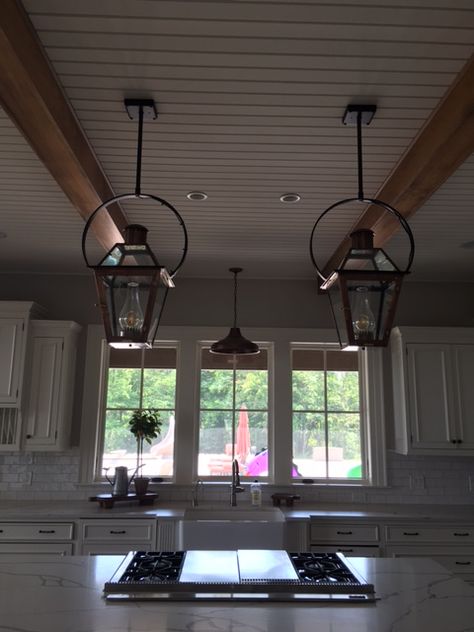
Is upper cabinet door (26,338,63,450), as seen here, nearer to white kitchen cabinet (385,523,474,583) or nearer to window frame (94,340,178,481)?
window frame (94,340,178,481)

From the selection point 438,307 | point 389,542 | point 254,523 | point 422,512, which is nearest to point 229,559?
point 254,523

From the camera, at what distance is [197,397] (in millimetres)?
4328

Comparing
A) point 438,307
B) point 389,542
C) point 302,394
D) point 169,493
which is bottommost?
point 389,542

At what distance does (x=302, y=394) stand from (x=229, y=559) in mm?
2271

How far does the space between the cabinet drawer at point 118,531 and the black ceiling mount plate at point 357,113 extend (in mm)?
2898

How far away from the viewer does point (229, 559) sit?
2248mm

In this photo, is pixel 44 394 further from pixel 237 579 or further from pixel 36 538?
pixel 237 579

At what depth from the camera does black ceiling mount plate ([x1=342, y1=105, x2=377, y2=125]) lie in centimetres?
203

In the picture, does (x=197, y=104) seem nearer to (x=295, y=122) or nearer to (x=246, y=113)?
(x=246, y=113)

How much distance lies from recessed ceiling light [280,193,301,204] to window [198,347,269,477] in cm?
182

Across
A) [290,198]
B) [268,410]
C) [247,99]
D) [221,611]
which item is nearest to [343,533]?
[268,410]

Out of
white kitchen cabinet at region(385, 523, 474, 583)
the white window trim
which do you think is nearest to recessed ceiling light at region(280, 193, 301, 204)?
the white window trim

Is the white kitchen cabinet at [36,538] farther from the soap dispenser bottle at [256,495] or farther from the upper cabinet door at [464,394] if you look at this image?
the upper cabinet door at [464,394]

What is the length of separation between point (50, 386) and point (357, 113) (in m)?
3.07
